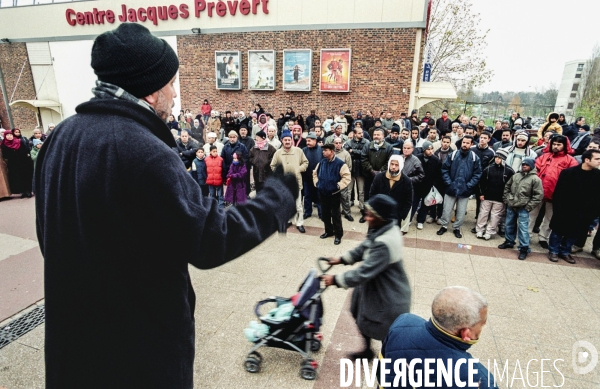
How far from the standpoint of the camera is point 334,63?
15711mm

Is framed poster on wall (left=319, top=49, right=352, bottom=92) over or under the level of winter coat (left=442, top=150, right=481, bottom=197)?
over

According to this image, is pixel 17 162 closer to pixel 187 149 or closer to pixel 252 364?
pixel 187 149

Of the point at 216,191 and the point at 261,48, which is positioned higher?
the point at 261,48

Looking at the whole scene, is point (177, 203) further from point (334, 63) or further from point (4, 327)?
point (334, 63)

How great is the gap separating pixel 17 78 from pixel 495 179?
1064 inches

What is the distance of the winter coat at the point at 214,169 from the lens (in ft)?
26.3

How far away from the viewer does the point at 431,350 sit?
186 centimetres

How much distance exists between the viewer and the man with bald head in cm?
177

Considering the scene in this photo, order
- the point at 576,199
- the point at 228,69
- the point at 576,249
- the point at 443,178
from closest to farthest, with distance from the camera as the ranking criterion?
the point at 576,199
the point at 576,249
the point at 443,178
the point at 228,69

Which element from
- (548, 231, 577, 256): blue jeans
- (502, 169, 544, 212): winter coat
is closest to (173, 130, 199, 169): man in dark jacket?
(502, 169, 544, 212): winter coat

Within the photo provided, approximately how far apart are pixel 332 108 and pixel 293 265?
1191cm

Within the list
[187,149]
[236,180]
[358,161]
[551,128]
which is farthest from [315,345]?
[551,128]

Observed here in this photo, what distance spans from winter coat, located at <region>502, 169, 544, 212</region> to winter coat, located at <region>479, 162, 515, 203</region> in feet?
0.96

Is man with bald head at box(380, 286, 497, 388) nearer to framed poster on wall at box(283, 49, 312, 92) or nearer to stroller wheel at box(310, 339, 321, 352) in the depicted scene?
stroller wheel at box(310, 339, 321, 352)
